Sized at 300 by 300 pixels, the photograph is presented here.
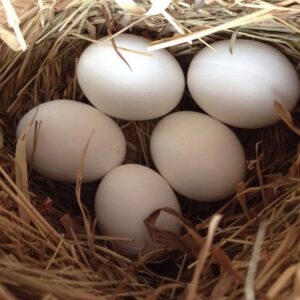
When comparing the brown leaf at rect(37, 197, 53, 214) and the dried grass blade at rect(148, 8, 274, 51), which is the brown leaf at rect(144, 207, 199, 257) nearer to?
the brown leaf at rect(37, 197, 53, 214)

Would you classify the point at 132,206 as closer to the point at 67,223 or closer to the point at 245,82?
the point at 67,223

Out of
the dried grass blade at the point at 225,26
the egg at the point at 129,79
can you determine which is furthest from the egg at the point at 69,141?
the dried grass blade at the point at 225,26

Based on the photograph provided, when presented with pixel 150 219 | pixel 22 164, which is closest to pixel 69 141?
pixel 22 164

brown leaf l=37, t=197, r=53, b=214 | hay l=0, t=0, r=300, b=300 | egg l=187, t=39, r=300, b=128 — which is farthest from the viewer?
egg l=187, t=39, r=300, b=128

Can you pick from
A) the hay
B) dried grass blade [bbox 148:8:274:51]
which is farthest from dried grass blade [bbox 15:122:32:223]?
dried grass blade [bbox 148:8:274:51]

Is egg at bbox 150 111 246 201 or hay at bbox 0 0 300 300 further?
egg at bbox 150 111 246 201

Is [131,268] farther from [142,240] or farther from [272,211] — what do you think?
[272,211]
